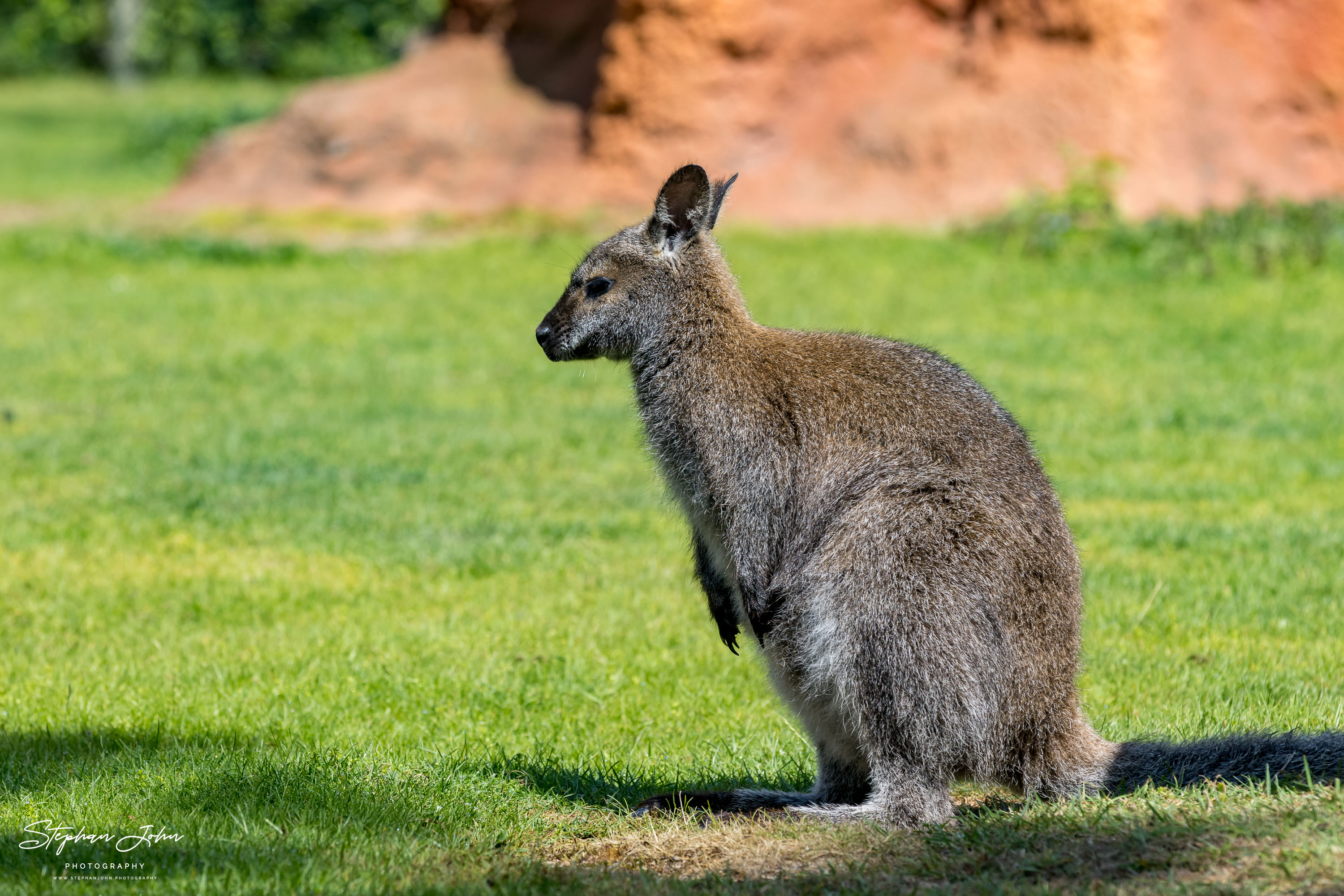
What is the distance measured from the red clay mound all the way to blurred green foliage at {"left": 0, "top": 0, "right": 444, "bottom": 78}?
19462 millimetres

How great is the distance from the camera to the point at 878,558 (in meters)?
4.24

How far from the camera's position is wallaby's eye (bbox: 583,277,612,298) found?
5086mm

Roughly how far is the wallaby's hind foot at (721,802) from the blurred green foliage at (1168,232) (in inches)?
416

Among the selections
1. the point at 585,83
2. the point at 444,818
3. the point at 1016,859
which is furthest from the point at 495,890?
the point at 585,83

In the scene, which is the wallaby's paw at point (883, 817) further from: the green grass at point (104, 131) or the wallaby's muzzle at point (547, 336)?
the green grass at point (104, 131)

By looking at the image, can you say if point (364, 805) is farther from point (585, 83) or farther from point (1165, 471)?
point (585, 83)

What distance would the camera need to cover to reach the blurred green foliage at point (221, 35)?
130ft

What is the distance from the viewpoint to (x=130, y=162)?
28.2 meters

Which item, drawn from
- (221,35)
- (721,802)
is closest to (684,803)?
(721,802)

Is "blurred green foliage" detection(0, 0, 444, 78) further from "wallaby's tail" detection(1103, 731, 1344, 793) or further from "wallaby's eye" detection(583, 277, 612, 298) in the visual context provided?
"wallaby's tail" detection(1103, 731, 1344, 793)

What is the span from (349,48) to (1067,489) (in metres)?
35.2

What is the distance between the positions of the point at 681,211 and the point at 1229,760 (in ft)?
7.76
